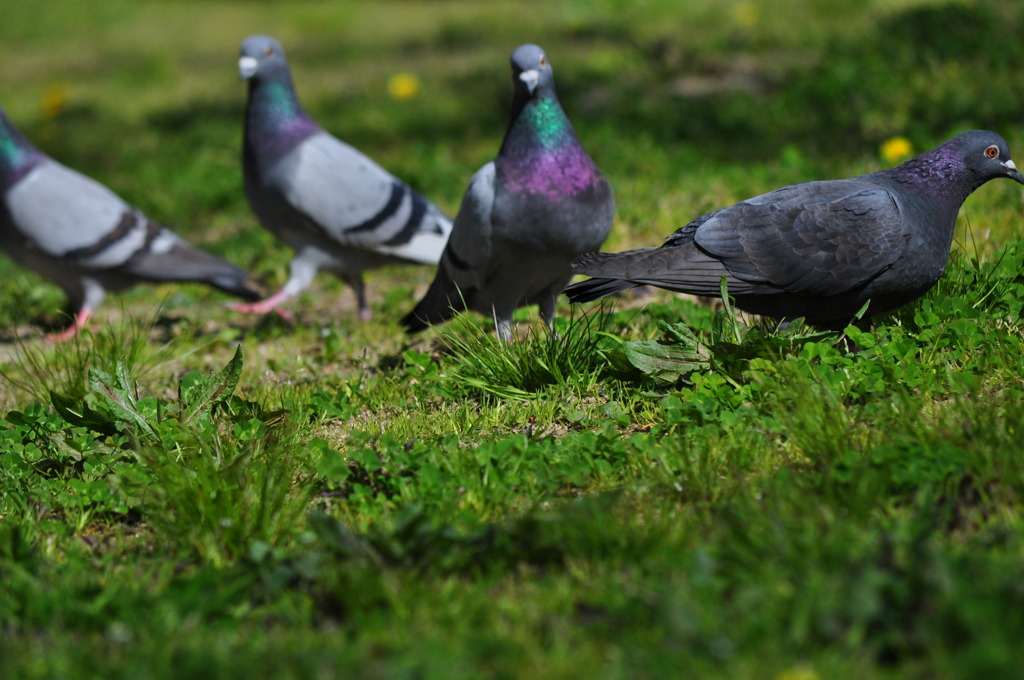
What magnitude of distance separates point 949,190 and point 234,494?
2.53 m

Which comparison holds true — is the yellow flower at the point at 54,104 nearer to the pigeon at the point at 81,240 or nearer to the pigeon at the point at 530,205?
the pigeon at the point at 81,240

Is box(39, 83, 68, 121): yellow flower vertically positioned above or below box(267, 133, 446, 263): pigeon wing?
above

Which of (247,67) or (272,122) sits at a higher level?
(247,67)

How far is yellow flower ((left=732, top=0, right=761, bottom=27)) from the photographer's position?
903 cm

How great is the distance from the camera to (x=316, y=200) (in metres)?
5.02

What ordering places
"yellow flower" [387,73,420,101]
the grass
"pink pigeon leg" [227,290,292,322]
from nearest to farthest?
the grass
"pink pigeon leg" [227,290,292,322]
"yellow flower" [387,73,420,101]

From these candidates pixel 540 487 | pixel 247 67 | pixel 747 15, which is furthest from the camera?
pixel 747 15

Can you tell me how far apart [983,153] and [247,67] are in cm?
352

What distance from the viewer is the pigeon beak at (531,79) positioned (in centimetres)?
387

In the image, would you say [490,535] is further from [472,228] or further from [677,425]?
[472,228]

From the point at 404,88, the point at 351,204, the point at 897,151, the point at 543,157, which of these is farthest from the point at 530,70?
the point at 404,88

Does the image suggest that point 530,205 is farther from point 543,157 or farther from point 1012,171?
point 1012,171

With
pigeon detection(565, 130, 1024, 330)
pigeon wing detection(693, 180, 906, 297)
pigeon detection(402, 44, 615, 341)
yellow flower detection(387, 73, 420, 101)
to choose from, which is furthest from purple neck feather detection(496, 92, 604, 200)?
yellow flower detection(387, 73, 420, 101)

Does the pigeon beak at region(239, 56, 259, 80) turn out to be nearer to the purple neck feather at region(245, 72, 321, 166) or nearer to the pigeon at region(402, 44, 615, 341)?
Result: the purple neck feather at region(245, 72, 321, 166)
